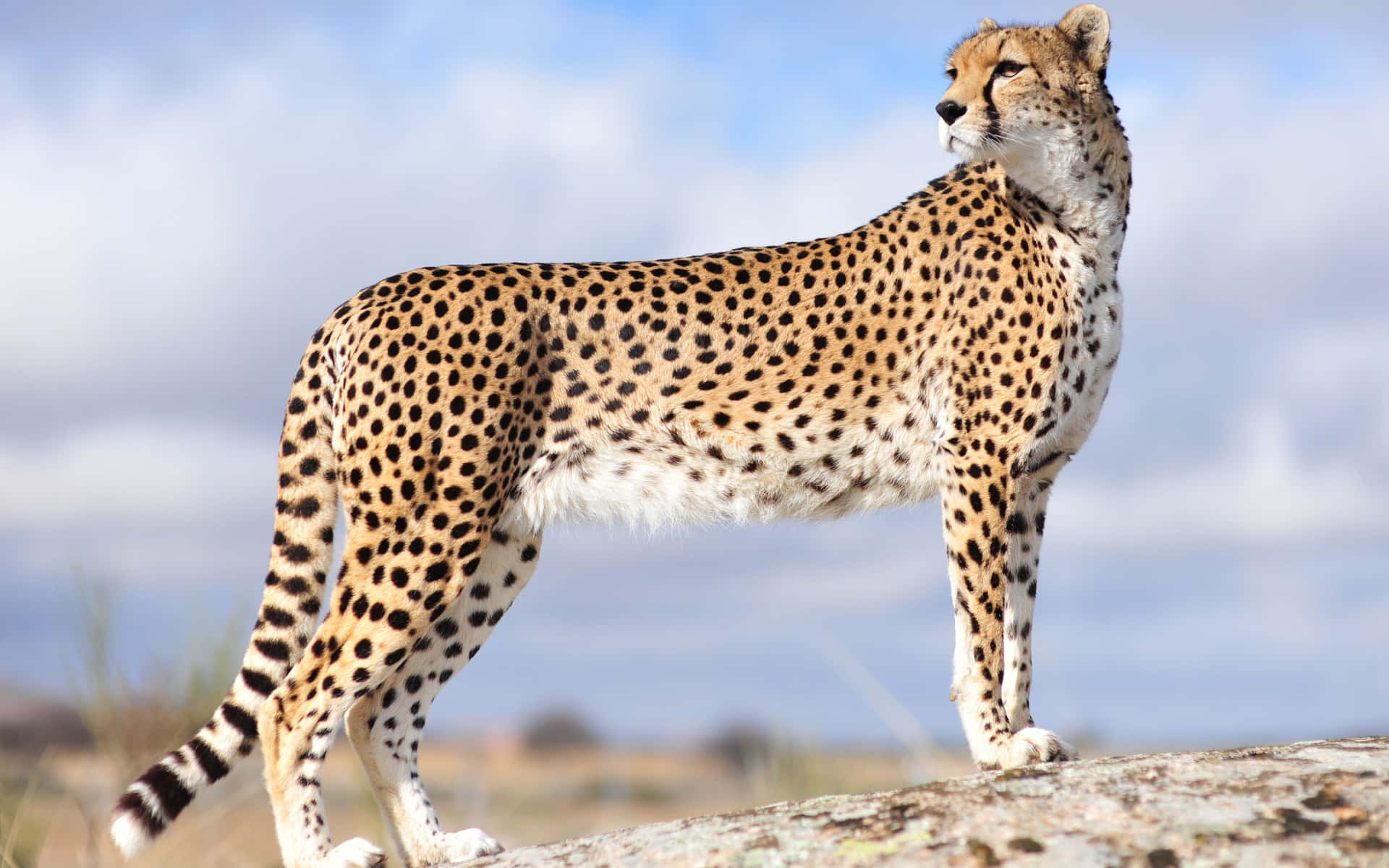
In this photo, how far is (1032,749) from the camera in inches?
187

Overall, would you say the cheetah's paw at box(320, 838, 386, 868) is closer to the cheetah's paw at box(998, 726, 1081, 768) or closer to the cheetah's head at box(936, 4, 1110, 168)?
the cheetah's paw at box(998, 726, 1081, 768)

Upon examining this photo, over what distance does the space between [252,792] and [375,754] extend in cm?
224

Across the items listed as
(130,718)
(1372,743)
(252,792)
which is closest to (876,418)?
(1372,743)

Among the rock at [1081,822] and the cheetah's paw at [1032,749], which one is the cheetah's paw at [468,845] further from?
the cheetah's paw at [1032,749]

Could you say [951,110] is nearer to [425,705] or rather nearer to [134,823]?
[425,705]

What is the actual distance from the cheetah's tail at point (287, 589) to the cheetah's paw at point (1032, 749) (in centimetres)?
273

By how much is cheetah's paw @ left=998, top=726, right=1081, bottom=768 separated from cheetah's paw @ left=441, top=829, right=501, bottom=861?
1.90 meters

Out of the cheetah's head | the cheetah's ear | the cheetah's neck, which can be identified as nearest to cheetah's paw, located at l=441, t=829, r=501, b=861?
the cheetah's head

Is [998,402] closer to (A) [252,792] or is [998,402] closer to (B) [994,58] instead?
(B) [994,58]

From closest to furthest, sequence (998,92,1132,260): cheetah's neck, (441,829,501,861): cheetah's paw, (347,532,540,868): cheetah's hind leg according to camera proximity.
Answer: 1. (441,829,501,861): cheetah's paw
2. (347,532,540,868): cheetah's hind leg
3. (998,92,1132,260): cheetah's neck

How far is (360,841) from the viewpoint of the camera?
15.5ft

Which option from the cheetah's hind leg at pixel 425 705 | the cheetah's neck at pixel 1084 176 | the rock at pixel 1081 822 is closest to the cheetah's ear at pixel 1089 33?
the cheetah's neck at pixel 1084 176

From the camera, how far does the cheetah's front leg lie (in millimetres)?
4898

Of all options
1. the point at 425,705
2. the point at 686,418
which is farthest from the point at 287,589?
the point at 686,418
